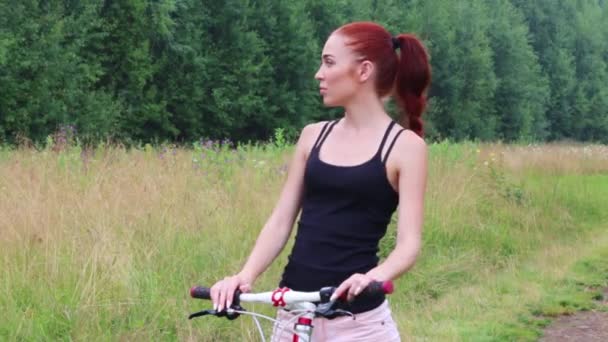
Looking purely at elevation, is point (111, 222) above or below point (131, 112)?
above

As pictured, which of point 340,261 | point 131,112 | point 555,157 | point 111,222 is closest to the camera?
point 340,261

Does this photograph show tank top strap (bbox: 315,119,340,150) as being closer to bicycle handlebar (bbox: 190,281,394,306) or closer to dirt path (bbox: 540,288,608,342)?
bicycle handlebar (bbox: 190,281,394,306)

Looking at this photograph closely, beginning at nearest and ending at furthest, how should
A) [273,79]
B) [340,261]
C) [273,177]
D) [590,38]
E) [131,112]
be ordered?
1. [340,261]
2. [273,177]
3. [131,112]
4. [273,79]
5. [590,38]

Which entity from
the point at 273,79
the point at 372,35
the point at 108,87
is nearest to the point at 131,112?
the point at 108,87

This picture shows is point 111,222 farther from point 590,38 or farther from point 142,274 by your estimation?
point 590,38

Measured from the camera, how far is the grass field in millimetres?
4840

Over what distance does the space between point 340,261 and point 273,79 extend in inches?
1496

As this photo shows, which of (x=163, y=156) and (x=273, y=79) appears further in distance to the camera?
(x=273, y=79)

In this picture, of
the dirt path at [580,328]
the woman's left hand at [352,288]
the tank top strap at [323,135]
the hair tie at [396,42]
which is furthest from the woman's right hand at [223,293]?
the dirt path at [580,328]

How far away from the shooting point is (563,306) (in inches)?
288

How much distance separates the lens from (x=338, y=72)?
8.58 feet

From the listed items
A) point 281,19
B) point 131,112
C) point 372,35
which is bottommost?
point 131,112

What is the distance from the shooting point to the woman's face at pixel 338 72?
8.55ft

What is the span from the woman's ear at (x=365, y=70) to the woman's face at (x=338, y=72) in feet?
0.06
